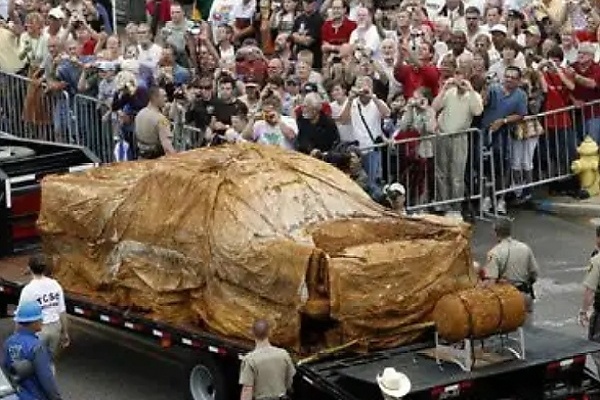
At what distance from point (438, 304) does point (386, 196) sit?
13.6ft

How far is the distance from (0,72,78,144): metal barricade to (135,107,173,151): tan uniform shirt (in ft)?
8.61

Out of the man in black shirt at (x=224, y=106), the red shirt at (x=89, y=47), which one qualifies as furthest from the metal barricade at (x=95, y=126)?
the man in black shirt at (x=224, y=106)

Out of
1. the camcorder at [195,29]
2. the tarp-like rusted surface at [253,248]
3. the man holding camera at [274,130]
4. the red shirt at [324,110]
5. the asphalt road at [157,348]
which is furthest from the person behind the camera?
the camcorder at [195,29]

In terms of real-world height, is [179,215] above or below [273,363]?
above

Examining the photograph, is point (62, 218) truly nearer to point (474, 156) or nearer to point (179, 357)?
point (179, 357)

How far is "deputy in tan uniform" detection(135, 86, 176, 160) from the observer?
1778cm

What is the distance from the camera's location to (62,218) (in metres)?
14.6

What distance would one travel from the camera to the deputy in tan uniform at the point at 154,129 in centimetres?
1778

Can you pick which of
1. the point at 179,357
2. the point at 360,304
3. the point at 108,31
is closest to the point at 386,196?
the point at 179,357

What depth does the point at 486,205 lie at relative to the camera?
760 inches

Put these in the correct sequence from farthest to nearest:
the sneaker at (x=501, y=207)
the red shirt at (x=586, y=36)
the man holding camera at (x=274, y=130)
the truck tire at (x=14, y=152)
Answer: the red shirt at (x=586, y=36) < the sneaker at (x=501, y=207) < the man holding camera at (x=274, y=130) < the truck tire at (x=14, y=152)

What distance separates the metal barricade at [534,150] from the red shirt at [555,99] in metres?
0.01

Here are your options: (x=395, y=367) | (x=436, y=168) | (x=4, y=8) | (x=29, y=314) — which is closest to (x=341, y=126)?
(x=436, y=168)

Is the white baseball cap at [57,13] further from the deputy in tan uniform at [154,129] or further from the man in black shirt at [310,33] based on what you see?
the deputy in tan uniform at [154,129]
